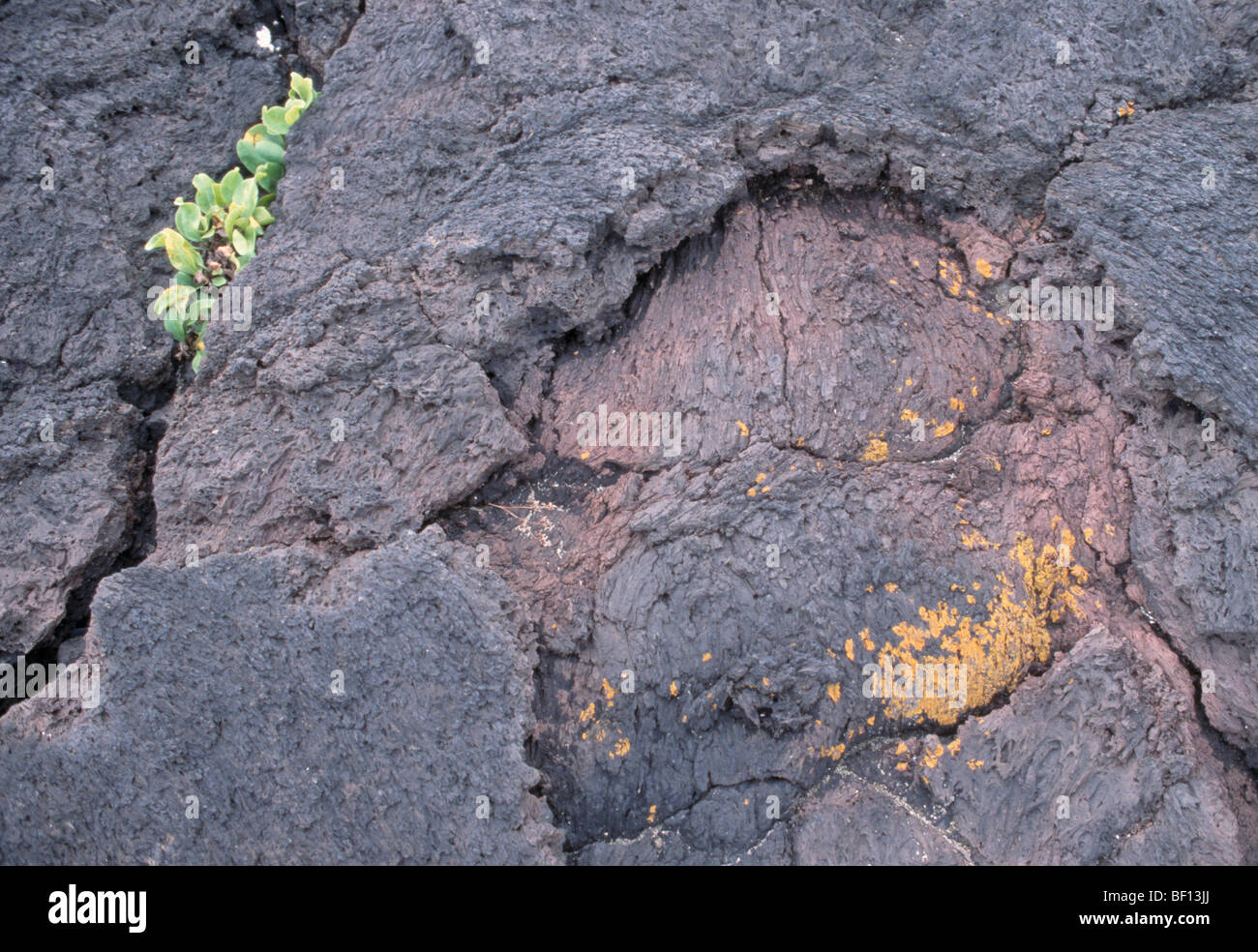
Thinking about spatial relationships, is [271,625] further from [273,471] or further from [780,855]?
[780,855]

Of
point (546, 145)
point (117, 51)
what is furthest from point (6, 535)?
point (546, 145)

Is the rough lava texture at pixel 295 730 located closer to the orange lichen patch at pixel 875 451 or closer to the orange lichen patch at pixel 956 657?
the orange lichen patch at pixel 956 657

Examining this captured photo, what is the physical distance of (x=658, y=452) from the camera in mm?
2814

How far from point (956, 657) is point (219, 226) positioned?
277 centimetres

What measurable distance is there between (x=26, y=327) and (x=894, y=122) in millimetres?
2890

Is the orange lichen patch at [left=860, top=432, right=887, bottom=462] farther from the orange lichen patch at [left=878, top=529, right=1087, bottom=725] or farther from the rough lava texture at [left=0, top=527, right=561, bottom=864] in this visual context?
the rough lava texture at [left=0, top=527, right=561, bottom=864]

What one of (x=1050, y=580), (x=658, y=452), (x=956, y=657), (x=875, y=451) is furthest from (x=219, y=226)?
Result: (x=1050, y=580)

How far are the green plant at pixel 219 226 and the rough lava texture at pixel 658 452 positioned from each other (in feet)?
0.40

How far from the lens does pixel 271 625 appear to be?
Answer: 256cm

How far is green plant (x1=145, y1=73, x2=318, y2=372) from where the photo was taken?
3000 mm

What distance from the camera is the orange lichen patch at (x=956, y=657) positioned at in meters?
2.65

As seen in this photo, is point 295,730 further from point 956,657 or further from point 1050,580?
point 1050,580

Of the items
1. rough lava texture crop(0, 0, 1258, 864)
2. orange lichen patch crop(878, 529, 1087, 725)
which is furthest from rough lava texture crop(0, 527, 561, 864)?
orange lichen patch crop(878, 529, 1087, 725)

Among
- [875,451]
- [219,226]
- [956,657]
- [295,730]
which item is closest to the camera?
[295,730]
